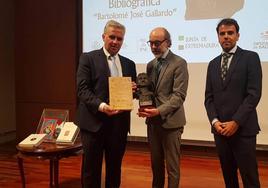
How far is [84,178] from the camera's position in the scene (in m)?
2.58

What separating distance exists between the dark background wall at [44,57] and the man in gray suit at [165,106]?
8.46ft

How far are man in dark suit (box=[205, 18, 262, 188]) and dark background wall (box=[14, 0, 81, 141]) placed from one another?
301cm

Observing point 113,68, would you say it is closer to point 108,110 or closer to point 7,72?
point 108,110

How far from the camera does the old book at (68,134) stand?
3.04m

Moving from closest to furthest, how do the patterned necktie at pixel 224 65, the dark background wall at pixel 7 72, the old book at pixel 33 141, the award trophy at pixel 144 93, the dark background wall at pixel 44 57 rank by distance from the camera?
the patterned necktie at pixel 224 65 → the award trophy at pixel 144 93 → the old book at pixel 33 141 → the dark background wall at pixel 44 57 → the dark background wall at pixel 7 72

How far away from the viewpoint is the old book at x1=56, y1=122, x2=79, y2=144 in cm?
304

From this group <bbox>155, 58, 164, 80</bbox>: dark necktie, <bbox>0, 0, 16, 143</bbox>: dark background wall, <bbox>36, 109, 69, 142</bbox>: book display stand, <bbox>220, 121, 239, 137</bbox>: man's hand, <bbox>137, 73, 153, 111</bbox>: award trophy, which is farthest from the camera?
<bbox>0, 0, 16, 143</bbox>: dark background wall

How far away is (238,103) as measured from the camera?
2.33 meters

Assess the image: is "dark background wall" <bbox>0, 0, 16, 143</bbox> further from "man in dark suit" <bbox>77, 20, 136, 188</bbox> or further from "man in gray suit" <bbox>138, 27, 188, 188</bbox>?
"man in gray suit" <bbox>138, 27, 188, 188</bbox>

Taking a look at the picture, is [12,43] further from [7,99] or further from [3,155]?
[3,155]

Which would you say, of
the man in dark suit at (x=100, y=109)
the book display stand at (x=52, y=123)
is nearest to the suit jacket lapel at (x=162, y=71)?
the man in dark suit at (x=100, y=109)

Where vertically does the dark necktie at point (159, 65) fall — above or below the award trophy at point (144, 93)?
above

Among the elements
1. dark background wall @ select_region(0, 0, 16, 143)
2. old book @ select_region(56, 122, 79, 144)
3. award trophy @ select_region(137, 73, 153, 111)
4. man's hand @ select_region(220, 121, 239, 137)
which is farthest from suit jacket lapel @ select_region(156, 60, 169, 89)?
dark background wall @ select_region(0, 0, 16, 143)

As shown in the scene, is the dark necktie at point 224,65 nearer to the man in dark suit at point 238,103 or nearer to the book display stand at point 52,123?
the man in dark suit at point 238,103
